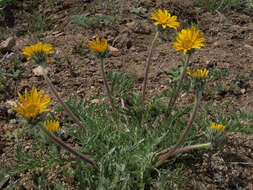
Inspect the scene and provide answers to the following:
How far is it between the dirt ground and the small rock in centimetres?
5

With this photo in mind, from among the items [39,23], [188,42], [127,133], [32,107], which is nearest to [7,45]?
[39,23]

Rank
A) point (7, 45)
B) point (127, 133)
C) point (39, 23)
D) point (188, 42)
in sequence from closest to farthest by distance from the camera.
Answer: point (188, 42)
point (127, 133)
point (7, 45)
point (39, 23)

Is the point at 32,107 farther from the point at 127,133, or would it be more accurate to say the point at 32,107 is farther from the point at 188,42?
the point at 188,42

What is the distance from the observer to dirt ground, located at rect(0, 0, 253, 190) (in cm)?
253

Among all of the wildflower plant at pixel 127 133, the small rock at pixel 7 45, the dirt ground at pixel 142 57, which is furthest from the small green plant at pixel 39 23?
the wildflower plant at pixel 127 133

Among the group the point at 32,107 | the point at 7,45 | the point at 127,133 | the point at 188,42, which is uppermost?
the point at 188,42

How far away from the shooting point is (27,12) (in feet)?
14.5

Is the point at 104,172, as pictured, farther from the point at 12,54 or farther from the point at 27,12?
the point at 27,12

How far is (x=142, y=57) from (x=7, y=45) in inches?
69.6

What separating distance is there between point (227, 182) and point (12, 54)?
115 inches

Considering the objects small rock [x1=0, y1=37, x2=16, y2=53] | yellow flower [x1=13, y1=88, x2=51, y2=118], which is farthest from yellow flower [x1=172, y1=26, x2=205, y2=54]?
small rock [x1=0, y1=37, x2=16, y2=53]

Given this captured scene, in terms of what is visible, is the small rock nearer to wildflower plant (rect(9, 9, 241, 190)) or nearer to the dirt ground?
the dirt ground

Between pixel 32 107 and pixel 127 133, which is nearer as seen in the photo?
pixel 32 107

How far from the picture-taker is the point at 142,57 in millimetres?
3771
